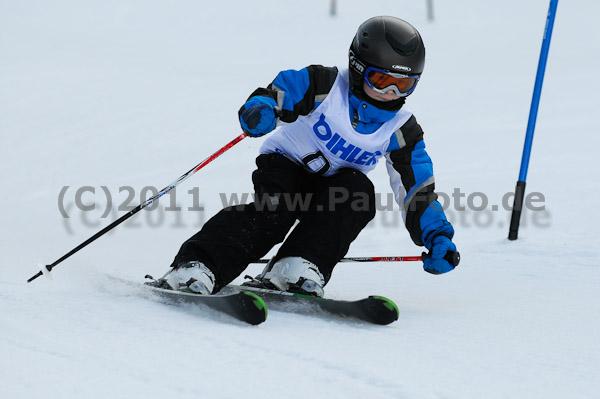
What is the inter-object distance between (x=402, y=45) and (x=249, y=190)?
2858 mm

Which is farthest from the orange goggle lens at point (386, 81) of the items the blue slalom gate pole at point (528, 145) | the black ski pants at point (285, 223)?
the blue slalom gate pole at point (528, 145)

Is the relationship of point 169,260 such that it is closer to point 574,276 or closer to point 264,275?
point 264,275

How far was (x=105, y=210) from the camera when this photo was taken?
5324 mm

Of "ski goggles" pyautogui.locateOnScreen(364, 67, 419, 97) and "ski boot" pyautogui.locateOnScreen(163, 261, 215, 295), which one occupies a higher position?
"ski goggles" pyautogui.locateOnScreen(364, 67, 419, 97)

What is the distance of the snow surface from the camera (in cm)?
198

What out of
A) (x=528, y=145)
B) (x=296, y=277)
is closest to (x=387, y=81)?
(x=296, y=277)

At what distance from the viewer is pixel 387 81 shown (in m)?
2.88

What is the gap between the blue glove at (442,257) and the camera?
Answer: 294 centimetres

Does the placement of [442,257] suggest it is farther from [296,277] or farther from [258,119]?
[258,119]

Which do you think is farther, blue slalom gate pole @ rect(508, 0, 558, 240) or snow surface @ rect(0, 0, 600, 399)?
blue slalom gate pole @ rect(508, 0, 558, 240)

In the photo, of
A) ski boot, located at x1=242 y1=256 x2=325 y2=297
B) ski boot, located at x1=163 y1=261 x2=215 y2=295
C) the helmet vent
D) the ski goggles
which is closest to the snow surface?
ski boot, located at x1=163 y1=261 x2=215 y2=295

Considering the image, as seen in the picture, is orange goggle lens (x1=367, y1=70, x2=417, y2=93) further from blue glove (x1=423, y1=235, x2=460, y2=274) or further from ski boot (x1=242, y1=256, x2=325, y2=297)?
ski boot (x1=242, y1=256, x2=325, y2=297)

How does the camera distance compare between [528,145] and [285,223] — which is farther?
[528,145]

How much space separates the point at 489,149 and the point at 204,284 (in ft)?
14.1
